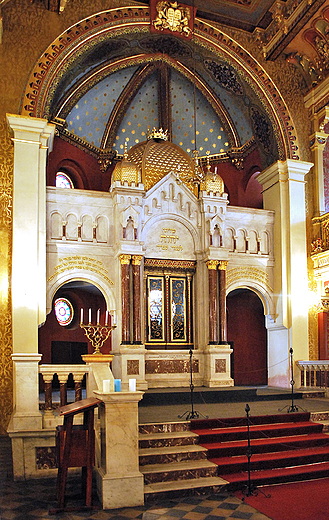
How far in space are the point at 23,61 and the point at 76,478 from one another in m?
8.37

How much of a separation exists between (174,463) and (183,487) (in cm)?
63

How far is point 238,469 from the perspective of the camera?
Result: 711cm

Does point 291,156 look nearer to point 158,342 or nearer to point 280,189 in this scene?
point 280,189

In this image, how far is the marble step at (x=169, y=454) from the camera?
7134 mm

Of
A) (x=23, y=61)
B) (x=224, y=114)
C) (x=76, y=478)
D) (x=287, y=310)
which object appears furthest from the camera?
(x=224, y=114)

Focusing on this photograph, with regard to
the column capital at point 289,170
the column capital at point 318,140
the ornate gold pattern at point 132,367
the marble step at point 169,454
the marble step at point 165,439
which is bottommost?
the marble step at point 169,454

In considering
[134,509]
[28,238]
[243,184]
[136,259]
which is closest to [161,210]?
[136,259]

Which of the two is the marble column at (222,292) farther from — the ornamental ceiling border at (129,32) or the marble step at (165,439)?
the marble step at (165,439)

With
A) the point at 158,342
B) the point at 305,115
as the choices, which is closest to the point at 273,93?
the point at 305,115

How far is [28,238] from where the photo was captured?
10281mm

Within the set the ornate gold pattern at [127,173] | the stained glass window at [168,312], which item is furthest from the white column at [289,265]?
the ornate gold pattern at [127,173]

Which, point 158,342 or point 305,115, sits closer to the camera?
point 158,342

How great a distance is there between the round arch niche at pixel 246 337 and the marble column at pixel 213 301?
3.56m

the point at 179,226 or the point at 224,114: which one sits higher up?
the point at 224,114
